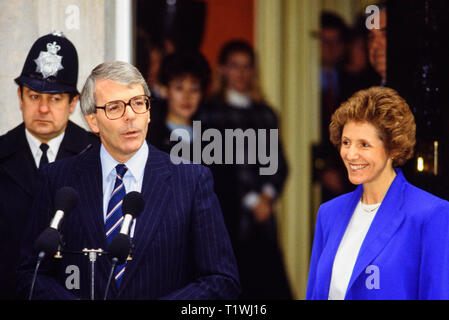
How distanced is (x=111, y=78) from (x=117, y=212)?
58 cm

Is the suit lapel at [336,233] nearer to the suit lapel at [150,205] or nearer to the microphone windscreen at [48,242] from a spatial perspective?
the suit lapel at [150,205]

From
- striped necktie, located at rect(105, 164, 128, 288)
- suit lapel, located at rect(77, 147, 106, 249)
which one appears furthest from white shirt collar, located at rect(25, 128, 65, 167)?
striped necktie, located at rect(105, 164, 128, 288)

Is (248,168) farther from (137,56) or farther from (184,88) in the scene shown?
(137,56)

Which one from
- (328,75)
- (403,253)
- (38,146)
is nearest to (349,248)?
(403,253)

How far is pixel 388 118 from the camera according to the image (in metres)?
3.08

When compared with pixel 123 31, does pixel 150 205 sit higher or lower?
lower

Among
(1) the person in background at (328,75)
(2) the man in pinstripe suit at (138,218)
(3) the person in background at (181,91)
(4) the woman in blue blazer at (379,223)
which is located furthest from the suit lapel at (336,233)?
(1) the person in background at (328,75)

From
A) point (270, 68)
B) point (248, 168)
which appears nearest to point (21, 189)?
point (248, 168)

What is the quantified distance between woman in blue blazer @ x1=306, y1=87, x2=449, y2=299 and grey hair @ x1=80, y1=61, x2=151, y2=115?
92cm

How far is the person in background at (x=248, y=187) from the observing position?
5.23m

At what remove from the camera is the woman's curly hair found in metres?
3.08

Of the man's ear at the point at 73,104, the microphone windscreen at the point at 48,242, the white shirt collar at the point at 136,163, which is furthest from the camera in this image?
the man's ear at the point at 73,104

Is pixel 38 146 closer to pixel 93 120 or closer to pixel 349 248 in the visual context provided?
pixel 93 120

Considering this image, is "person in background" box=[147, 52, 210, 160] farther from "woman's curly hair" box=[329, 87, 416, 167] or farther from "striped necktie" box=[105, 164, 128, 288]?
"woman's curly hair" box=[329, 87, 416, 167]
